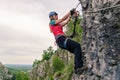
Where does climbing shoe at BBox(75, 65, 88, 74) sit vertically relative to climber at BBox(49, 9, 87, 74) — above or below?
below

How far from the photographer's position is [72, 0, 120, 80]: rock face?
15.7m

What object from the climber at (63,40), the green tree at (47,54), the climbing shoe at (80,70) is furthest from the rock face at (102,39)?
the green tree at (47,54)

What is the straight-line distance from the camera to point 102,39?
16.2 meters

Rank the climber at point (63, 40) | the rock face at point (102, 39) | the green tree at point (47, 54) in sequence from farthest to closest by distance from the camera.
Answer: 1. the green tree at point (47, 54)
2. the climber at point (63, 40)
3. the rock face at point (102, 39)

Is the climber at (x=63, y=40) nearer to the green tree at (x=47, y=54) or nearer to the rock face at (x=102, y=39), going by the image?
the rock face at (x=102, y=39)

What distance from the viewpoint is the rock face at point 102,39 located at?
15.7 metres

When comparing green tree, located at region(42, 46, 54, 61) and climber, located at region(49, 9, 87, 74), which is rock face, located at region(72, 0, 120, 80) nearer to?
climber, located at region(49, 9, 87, 74)

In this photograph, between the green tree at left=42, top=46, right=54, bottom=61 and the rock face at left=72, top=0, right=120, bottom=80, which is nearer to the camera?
the rock face at left=72, top=0, right=120, bottom=80

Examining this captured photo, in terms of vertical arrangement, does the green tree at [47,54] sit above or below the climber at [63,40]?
above

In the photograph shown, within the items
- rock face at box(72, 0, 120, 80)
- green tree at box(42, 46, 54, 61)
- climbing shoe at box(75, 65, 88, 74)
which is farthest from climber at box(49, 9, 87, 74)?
green tree at box(42, 46, 54, 61)

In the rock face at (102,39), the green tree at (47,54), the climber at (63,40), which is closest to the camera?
the rock face at (102,39)

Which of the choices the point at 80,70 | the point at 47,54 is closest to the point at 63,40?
the point at 80,70

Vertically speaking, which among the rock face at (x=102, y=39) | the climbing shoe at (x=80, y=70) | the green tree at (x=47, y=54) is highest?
the green tree at (x=47, y=54)

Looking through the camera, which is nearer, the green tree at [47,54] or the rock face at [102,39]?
the rock face at [102,39]
